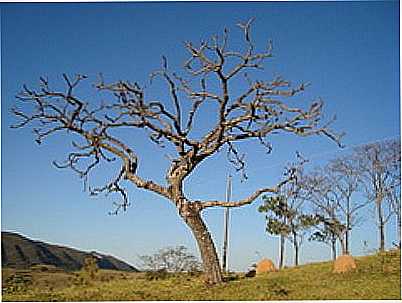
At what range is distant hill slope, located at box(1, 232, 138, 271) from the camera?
6.29 m

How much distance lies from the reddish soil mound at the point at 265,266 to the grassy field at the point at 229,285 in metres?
0.16

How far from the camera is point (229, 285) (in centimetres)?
606

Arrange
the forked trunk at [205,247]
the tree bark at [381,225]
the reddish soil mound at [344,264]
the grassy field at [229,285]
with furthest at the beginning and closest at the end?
1. the tree bark at [381,225]
2. the reddish soil mound at [344,264]
3. the forked trunk at [205,247]
4. the grassy field at [229,285]

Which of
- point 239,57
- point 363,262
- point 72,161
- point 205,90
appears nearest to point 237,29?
point 239,57

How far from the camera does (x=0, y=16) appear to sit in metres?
5.60

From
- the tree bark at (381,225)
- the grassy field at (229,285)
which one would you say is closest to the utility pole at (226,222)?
the grassy field at (229,285)

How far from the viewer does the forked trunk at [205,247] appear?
6148 millimetres

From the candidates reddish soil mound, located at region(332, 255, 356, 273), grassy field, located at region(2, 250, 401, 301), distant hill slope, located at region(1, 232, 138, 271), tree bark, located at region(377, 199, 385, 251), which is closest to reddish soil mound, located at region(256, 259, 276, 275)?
grassy field, located at region(2, 250, 401, 301)

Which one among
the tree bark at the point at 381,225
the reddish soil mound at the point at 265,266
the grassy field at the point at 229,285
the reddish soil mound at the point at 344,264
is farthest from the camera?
the tree bark at the point at 381,225

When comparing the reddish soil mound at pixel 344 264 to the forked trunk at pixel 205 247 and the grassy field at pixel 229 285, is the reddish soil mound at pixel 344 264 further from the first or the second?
the forked trunk at pixel 205 247

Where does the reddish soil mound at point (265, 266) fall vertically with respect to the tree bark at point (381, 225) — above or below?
below

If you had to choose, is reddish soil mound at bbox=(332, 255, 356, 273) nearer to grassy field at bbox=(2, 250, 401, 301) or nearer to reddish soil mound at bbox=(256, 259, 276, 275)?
grassy field at bbox=(2, 250, 401, 301)

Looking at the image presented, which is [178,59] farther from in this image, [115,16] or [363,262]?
[363,262]

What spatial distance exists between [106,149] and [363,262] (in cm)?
275
